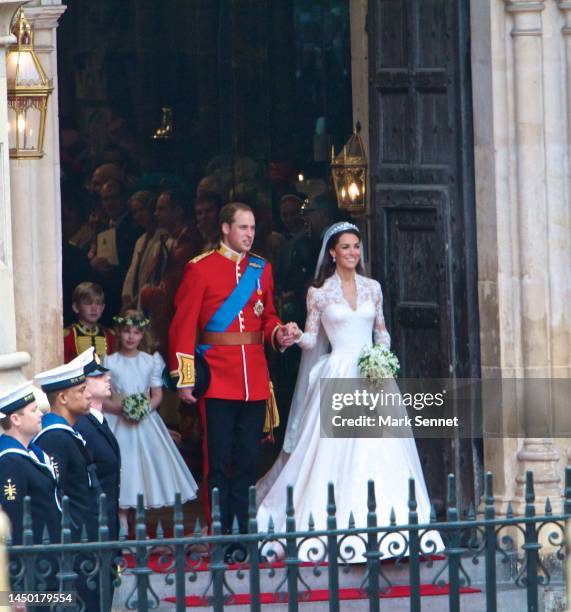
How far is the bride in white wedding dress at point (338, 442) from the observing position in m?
10.6

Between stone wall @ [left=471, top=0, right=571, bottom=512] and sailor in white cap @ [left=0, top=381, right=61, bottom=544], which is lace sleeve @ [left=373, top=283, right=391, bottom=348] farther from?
sailor in white cap @ [left=0, top=381, right=61, bottom=544]

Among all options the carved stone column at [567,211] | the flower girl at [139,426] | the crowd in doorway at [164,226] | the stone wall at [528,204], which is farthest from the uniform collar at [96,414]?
the crowd in doorway at [164,226]

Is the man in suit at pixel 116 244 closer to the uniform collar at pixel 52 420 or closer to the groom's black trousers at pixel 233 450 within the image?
the groom's black trousers at pixel 233 450

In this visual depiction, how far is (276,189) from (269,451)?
6.24ft

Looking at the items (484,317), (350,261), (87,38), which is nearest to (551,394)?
(484,317)

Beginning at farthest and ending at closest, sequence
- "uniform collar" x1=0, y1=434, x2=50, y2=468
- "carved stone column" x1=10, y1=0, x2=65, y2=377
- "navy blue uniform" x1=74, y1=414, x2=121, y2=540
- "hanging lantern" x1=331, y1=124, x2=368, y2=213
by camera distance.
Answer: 1. "hanging lantern" x1=331, y1=124, x2=368, y2=213
2. "carved stone column" x1=10, y1=0, x2=65, y2=377
3. "navy blue uniform" x1=74, y1=414, x2=121, y2=540
4. "uniform collar" x1=0, y1=434, x2=50, y2=468

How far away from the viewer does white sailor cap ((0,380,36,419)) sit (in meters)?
7.79

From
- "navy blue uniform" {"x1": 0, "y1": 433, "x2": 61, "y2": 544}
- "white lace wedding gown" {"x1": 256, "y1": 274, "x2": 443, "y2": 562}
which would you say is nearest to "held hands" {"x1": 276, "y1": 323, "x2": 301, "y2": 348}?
"white lace wedding gown" {"x1": 256, "y1": 274, "x2": 443, "y2": 562}

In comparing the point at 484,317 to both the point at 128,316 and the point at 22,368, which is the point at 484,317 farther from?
the point at 22,368

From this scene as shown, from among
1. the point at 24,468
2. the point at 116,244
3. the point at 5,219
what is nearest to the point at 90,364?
the point at 5,219

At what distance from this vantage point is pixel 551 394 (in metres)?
10.8

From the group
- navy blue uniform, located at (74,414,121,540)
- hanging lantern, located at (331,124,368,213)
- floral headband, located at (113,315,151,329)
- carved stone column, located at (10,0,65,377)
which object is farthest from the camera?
hanging lantern, located at (331,124,368,213)

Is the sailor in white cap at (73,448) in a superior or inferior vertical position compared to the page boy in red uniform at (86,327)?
inferior

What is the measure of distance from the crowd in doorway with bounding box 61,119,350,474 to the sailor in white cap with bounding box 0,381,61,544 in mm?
5714
